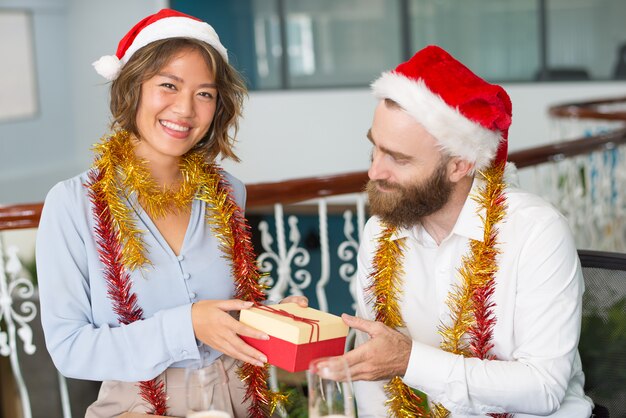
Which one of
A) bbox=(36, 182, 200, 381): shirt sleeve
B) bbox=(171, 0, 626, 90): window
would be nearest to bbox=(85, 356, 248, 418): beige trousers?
bbox=(36, 182, 200, 381): shirt sleeve

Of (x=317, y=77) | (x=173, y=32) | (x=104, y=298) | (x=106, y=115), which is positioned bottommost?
(x=104, y=298)

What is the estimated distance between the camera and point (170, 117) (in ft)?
6.46

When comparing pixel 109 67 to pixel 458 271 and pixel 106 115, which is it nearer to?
pixel 458 271

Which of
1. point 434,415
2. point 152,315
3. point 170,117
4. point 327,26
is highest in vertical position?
point 327,26

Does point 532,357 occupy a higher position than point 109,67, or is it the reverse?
point 109,67

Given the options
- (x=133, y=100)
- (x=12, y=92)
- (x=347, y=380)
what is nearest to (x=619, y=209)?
(x=133, y=100)

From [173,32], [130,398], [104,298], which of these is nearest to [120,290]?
[104,298]

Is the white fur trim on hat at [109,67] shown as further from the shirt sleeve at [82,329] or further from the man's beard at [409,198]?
the man's beard at [409,198]

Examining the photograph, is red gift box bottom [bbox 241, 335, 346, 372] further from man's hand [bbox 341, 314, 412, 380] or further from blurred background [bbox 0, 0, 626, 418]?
blurred background [bbox 0, 0, 626, 418]

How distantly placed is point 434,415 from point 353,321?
17.4 inches

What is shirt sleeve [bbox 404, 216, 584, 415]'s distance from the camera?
175 cm

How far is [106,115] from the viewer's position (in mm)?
11688

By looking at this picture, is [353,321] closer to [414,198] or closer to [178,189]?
[414,198]

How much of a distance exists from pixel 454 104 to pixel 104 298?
35.1 inches
